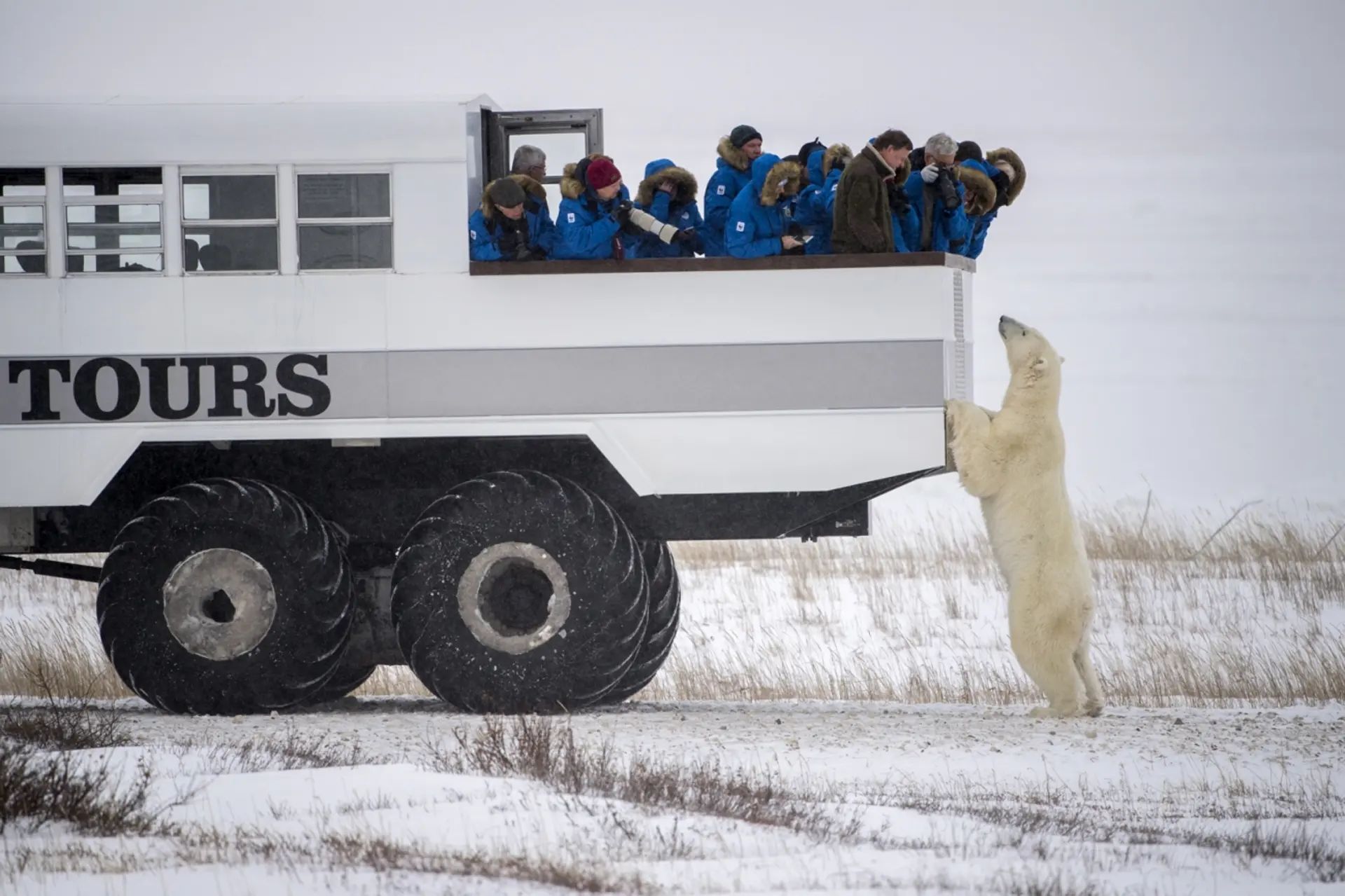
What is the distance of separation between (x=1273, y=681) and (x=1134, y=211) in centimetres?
5773

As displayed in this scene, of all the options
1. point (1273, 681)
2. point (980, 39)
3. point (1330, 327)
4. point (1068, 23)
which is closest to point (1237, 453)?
point (1330, 327)

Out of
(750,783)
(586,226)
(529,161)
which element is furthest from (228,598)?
(750,783)

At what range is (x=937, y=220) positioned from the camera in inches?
386

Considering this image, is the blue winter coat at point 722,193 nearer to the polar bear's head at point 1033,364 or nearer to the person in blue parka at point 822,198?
the person in blue parka at point 822,198

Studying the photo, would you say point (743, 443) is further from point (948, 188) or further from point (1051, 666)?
point (1051, 666)

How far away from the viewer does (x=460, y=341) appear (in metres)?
9.25

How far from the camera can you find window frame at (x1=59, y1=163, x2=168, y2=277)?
9.41m

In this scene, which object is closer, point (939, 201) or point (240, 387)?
point (240, 387)

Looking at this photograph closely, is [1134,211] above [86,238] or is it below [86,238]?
above

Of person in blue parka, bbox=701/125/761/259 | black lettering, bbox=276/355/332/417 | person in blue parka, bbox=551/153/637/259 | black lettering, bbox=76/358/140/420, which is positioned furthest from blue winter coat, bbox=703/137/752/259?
black lettering, bbox=76/358/140/420

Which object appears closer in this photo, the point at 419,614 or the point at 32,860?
the point at 32,860

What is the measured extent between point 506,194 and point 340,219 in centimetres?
94

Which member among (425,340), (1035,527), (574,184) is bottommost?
(1035,527)

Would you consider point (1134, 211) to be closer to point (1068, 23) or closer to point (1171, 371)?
point (1171, 371)
